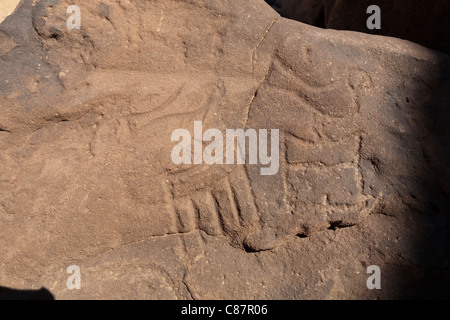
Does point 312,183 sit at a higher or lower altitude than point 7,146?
lower

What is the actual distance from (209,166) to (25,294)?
753 mm

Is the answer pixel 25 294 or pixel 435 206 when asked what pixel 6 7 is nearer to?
pixel 25 294

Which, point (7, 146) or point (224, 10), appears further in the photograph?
point (224, 10)

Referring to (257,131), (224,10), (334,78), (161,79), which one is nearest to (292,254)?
(257,131)

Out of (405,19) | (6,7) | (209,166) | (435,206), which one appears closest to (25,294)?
(209,166)

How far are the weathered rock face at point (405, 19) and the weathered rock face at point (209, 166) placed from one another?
931 millimetres

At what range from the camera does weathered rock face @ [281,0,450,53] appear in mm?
2129

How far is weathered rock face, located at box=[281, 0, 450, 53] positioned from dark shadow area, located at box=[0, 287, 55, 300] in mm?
2274

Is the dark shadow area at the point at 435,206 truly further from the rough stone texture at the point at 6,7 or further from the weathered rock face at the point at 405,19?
the rough stone texture at the point at 6,7

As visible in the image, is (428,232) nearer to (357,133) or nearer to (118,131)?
(357,133)

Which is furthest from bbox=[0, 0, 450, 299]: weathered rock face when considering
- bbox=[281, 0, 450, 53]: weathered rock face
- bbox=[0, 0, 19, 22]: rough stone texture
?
bbox=[0, 0, 19, 22]: rough stone texture

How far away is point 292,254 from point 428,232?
0.48 metres

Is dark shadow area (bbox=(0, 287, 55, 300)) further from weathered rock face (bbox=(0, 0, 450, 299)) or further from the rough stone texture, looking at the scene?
the rough stone texture

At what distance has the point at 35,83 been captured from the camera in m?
1.28
